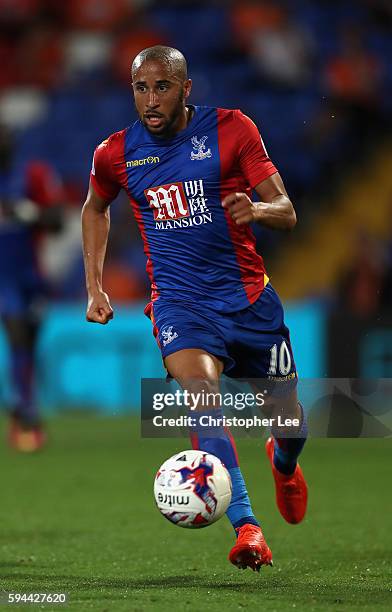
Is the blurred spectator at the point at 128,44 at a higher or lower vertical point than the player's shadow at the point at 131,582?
higher

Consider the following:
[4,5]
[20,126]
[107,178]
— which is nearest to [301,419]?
[107,178]

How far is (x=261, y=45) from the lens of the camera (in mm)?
15578

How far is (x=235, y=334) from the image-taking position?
4.91 m

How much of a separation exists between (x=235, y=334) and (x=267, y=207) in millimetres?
675

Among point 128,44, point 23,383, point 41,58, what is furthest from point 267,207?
→ point 41,58

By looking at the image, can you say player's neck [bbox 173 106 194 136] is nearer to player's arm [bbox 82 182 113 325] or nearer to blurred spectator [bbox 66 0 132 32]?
player's arm [bbox 82 182 113 325]

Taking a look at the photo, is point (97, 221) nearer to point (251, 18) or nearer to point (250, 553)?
point (250, 553)

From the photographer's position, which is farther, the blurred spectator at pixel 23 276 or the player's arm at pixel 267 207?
the blurred spectator at pixel 23 276

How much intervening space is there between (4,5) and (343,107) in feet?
19.2

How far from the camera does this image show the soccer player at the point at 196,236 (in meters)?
4.75

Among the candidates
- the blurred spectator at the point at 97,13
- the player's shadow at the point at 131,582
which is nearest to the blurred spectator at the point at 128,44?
the blurred spectator at the point at 97,13

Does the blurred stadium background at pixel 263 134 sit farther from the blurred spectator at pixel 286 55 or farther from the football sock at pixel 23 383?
the football sock at pixel 23 383

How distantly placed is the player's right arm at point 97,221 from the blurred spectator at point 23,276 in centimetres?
448

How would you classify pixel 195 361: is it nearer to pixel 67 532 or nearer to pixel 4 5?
pixel 67 532
